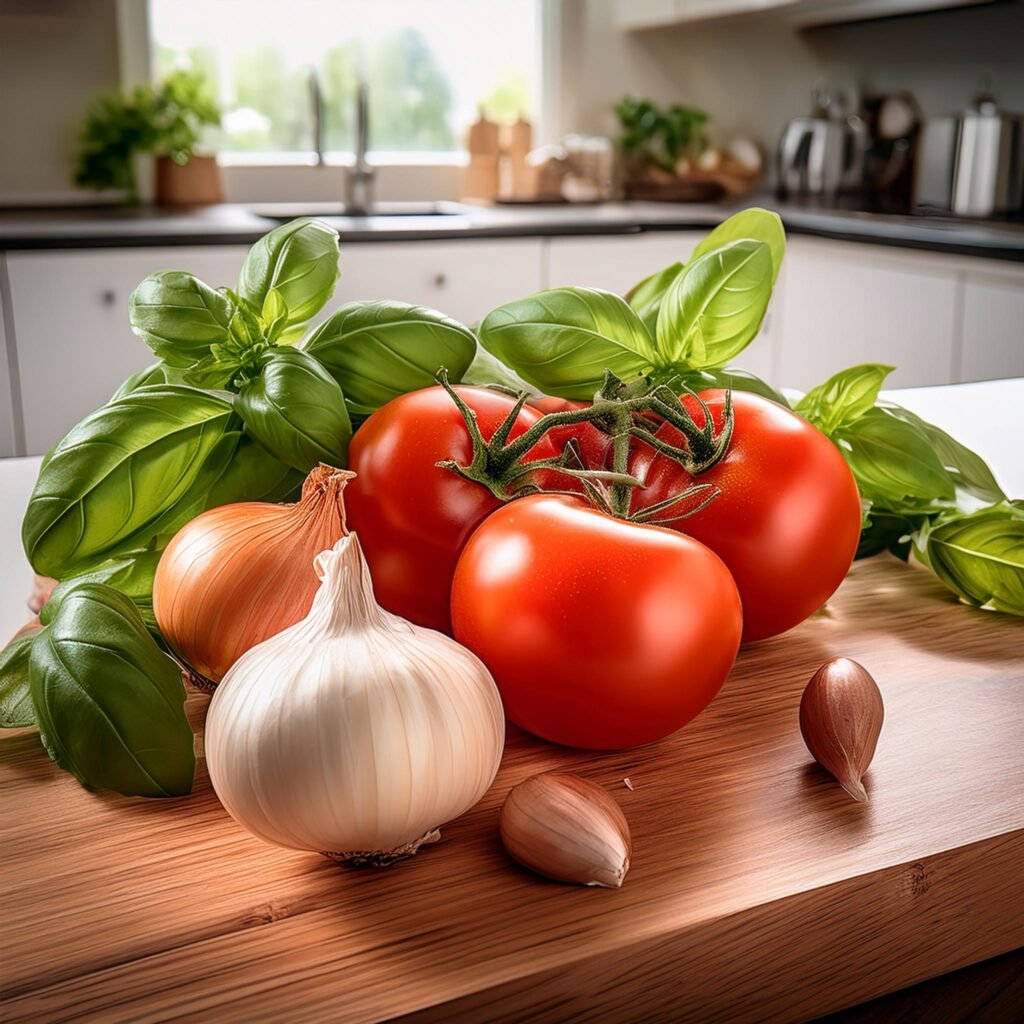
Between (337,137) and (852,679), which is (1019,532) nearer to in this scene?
(852,679)

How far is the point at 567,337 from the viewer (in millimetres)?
532

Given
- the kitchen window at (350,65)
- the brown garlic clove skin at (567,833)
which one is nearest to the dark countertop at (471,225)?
the kitchen window at (350,65)

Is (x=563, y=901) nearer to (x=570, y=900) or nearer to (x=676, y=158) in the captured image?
(x=570, y=900)

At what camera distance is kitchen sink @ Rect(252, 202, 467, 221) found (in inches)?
122

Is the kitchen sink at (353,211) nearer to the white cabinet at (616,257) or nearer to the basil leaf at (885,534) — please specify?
the white cabinet at (616,257)

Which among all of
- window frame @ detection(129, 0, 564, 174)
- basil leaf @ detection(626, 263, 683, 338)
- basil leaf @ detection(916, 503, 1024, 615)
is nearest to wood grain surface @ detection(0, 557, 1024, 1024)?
basil leaf @ detection(916, 503, 1024, 615)

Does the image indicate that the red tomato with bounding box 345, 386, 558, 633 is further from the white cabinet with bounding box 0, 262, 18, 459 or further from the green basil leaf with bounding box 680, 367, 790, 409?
the white cabinet with bounding box 0, 262, 18, 459

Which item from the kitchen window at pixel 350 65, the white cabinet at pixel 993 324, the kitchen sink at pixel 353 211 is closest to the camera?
the white cabinet at pixel 993 324

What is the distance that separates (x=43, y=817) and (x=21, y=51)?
3090mm

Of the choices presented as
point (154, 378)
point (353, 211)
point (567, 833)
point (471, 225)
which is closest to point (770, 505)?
point (567, 833)

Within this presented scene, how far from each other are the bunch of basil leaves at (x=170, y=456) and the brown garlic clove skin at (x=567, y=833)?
119 millimetres

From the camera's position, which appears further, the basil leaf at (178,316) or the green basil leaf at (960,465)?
the green basil leaf at (960,465)

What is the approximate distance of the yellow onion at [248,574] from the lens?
0.44 meters

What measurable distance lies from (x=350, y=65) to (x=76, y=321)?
1.37 meters
